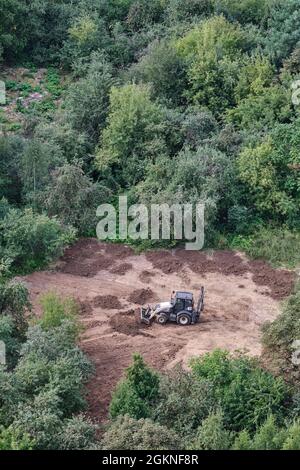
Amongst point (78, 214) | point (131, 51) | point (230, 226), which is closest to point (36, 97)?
point (131, 51)

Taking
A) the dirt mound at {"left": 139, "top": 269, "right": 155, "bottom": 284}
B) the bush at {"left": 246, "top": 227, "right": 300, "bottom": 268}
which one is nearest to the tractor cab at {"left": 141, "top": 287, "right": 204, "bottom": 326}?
the dirt mound at {"left": 139, "top": 269, "right": 155, "bottom": 284}

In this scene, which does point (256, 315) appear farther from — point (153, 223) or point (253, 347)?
point (153, 223)

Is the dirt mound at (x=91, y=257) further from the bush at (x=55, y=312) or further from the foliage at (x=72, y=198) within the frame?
the bush at (x=55, y=312)

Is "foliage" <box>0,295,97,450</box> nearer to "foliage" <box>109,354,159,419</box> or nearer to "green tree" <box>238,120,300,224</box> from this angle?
"foliage" <box>109,354,159,419</box>

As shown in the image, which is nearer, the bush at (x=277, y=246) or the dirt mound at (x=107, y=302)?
the dirt mound at (x=107, y=302)

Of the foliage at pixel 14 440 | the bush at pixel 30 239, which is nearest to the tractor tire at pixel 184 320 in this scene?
the bush at pixel 30 239
